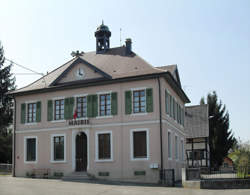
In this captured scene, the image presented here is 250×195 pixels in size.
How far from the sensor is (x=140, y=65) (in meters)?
25.5

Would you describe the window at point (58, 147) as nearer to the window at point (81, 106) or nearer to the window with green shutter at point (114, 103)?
the window at point (81, 106)

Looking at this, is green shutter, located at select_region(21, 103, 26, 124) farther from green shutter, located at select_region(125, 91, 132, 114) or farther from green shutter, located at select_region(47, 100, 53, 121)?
green shutter, located at select_region(125, 91, 132, 114)

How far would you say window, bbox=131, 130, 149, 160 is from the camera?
76.6 ft

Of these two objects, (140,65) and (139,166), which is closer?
(139,166)

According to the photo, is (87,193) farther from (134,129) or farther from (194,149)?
(194,149)

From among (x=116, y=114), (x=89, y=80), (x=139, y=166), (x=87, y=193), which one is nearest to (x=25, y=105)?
(x=89, y=80)

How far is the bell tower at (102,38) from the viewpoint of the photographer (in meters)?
30.8

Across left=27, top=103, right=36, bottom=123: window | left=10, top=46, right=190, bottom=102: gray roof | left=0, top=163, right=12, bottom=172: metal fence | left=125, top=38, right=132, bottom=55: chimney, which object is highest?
left=125, top=38, right=132, bottom=55: chimney

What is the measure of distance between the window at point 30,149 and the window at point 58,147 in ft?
5.71

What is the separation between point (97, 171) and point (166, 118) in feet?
19.2

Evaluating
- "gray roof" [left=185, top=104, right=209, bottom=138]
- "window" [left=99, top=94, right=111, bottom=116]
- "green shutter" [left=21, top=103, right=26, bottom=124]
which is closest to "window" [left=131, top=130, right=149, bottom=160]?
"window" [left=99, top=94, right=111, bottom=116]

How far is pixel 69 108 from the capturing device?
26.3m

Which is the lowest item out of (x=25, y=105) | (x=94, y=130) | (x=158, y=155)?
(x=158, y=155)

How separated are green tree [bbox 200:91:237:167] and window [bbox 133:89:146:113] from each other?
22.4m
